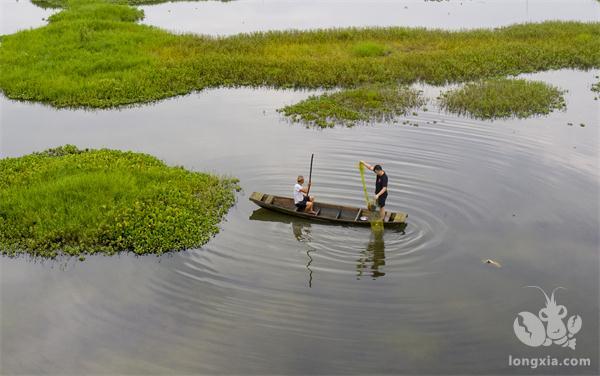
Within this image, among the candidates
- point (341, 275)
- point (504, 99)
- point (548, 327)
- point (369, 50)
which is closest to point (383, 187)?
point (341, 275)

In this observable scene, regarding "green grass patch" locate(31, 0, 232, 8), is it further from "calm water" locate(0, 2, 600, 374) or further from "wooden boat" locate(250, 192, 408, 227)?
"wooden boat" locate(250, 192, 408, 227)

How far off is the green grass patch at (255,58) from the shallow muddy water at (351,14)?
630 centimetres

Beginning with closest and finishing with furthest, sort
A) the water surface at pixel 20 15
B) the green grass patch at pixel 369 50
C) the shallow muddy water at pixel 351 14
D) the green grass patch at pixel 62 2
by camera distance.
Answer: the green grass patch at pixel 369 50, the water surface at pixel 20 15, the shallow muddy water at pixel 351 14, the green grass patch at pixel 62 2

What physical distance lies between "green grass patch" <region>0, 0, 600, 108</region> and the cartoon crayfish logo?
21531 millimetres

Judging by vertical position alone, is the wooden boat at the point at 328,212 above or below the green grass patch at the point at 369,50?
below

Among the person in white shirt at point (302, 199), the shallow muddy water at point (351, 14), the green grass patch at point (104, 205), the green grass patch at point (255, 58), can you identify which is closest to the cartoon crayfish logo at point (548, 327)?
the person in white shirt at point (302, 199)

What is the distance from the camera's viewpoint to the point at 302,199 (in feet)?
66.4

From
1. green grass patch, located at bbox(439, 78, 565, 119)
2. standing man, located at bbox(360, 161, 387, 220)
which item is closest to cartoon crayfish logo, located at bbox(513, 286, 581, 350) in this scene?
standing man, located at bbox(360, 161, 387, 220)

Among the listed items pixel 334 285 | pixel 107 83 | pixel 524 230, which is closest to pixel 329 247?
pixel 334 285

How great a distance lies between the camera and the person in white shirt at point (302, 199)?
20.2 m

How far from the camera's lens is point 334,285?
16812mm

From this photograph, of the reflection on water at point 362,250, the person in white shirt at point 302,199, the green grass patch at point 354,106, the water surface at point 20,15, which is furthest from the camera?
the water surface at point 20,15

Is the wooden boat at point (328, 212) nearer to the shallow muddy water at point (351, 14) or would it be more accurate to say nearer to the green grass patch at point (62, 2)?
the shallow muddy water at point (351, 14)

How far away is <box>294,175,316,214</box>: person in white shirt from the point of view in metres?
20.2
